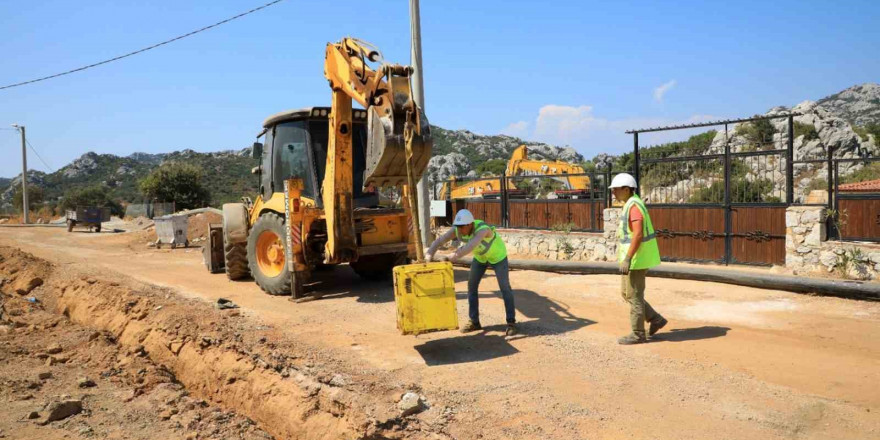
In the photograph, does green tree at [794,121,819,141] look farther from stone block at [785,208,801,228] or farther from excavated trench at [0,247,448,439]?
excavated trench at [0,247,448,439]

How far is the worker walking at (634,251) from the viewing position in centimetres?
611

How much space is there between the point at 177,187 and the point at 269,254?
37668mm

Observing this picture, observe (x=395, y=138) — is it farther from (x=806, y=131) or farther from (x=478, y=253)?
(x=806, y=131)

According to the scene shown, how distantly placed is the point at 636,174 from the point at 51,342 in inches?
437

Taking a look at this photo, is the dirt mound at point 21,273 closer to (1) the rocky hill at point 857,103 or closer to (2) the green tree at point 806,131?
(2) the green tree at point 806,131

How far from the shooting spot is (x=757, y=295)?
852cm

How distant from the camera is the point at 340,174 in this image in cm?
884

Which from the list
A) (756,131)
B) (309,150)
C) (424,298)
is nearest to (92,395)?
(424,298)

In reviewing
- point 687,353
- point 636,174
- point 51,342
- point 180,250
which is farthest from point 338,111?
point 180,250

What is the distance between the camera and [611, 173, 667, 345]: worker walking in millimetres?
6113

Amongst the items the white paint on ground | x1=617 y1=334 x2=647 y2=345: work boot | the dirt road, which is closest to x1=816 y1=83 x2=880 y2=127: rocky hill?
the white paint on ground

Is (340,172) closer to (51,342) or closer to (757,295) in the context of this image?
(51,342)

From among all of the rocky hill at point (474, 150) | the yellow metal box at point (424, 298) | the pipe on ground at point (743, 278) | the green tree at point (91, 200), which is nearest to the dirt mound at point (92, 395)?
the yellow metal box at point (424, 298)

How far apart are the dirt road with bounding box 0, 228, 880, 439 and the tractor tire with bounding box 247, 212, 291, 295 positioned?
28 cm
